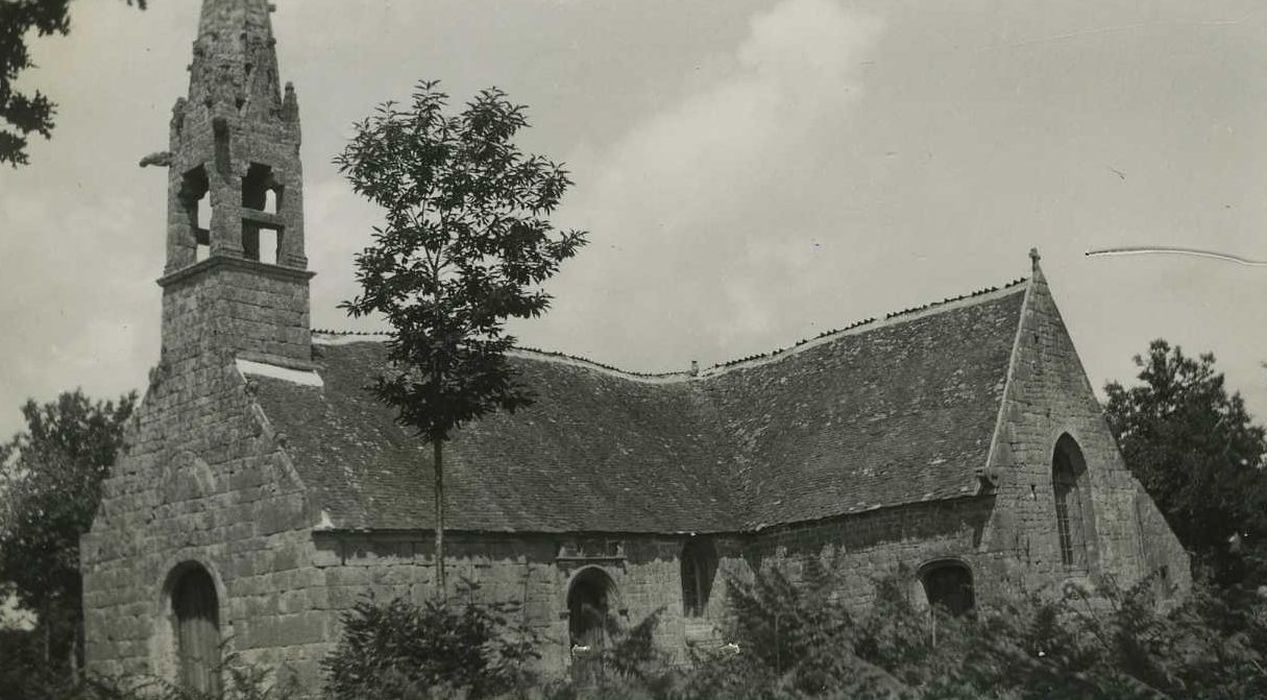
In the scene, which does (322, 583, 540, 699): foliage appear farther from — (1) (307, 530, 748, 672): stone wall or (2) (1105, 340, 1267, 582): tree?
(2) (1105, 340, 1267, 582): tree

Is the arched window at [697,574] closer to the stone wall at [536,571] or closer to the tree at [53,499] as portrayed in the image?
the stone wall at [536,571]

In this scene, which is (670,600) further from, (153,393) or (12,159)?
(12,159)

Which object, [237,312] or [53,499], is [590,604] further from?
[53,499]

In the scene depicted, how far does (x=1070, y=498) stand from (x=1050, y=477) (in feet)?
4.68

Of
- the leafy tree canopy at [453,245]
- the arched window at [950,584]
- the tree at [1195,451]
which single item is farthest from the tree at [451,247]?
the tree at [1195,451]

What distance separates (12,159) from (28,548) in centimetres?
2387

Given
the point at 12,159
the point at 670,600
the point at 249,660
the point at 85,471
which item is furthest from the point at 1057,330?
the point at 85,471

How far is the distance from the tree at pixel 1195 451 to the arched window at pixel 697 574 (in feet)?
42.6

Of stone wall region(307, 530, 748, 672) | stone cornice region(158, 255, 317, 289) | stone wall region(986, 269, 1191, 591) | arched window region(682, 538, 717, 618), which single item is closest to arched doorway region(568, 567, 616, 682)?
stone wall region(307, 530, 748, 672)

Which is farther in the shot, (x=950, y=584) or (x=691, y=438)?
(x=691, y=438)

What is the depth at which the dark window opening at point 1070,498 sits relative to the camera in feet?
86.5

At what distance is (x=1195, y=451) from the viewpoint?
3697 centimetres

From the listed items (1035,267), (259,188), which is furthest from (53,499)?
(1035,267)

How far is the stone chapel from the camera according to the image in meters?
22.4
